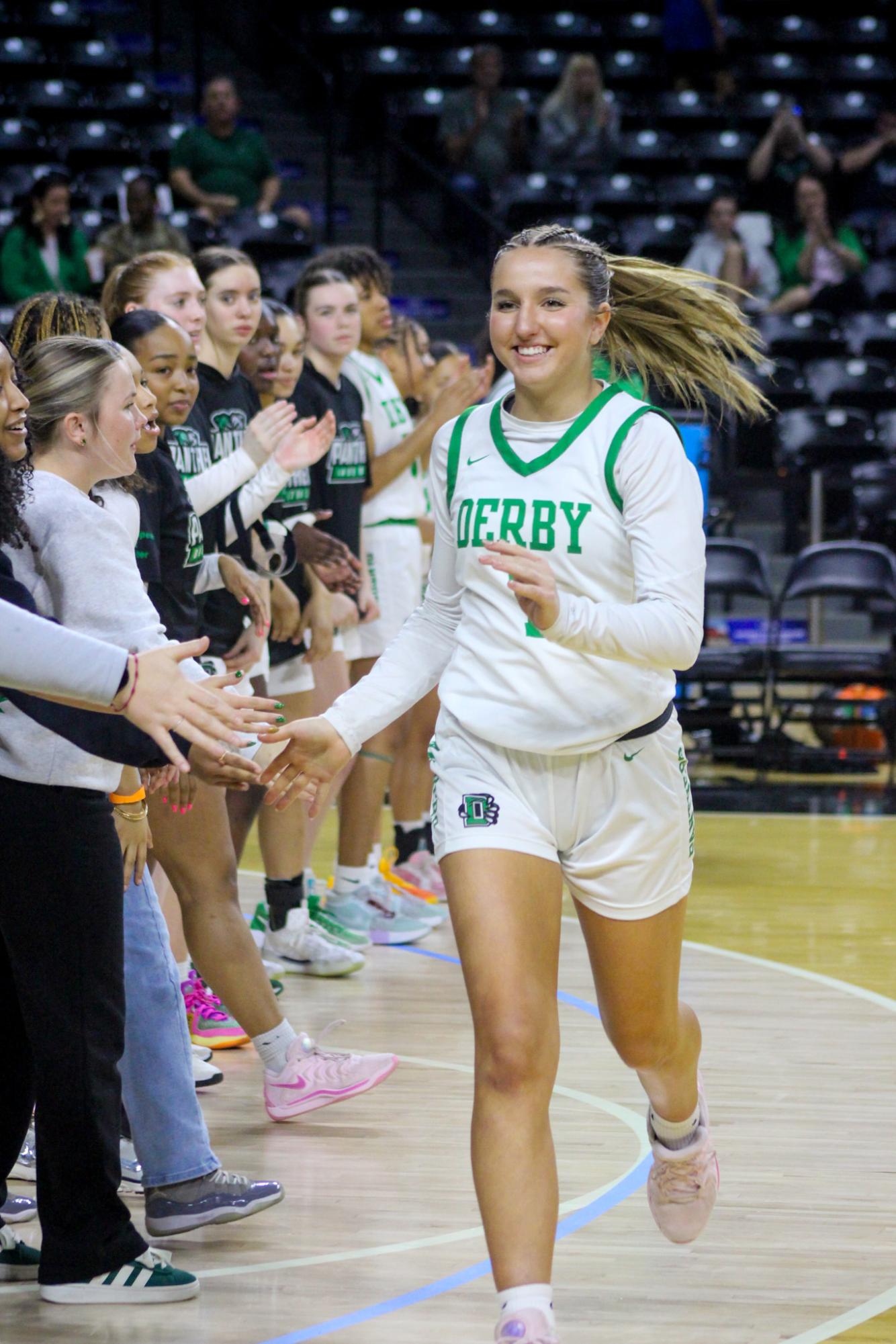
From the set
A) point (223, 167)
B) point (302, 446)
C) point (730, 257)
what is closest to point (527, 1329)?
point (302, 446)

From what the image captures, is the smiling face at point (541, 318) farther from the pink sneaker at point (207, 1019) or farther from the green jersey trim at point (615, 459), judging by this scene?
the pink sneaker at point (207, 1019)

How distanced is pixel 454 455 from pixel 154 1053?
114cm

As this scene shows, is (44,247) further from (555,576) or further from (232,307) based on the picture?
(555,576)

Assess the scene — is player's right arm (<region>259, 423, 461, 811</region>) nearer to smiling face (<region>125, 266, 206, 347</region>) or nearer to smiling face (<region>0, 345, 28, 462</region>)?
smiling face (<region>0, 345, 28, 462</region>)

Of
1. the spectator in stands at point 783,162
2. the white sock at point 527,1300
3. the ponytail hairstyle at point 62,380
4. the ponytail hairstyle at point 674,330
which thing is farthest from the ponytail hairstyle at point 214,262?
the spectator in stands at point 783,162

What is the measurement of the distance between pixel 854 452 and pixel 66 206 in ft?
15.0

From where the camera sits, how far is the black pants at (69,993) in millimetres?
2754

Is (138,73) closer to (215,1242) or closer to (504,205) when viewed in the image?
(504,205)

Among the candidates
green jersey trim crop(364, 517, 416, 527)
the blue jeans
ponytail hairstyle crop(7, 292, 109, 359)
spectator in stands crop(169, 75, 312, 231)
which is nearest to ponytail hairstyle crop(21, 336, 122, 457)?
ponytail hairstyle crop(7, 292, 109, 359)

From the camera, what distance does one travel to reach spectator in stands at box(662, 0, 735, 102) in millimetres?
13219

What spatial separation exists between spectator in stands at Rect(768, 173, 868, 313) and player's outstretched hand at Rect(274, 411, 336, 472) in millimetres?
7869

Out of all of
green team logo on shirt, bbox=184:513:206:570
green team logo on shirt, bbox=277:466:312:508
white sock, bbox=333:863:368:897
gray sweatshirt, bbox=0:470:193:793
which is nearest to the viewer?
gray sweatshirt, bbox=0:470:193:793

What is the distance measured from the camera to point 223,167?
11.8m

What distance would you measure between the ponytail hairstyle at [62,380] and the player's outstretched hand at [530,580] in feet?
2.77
